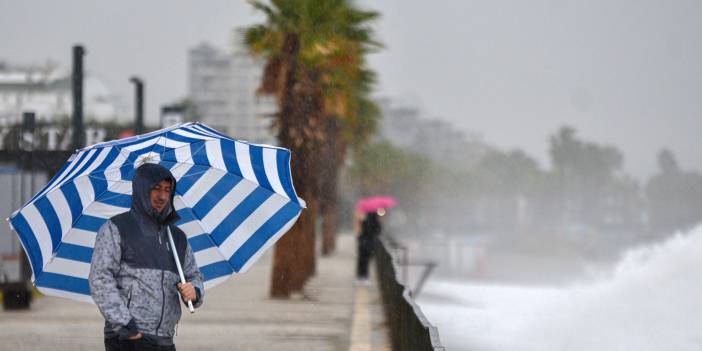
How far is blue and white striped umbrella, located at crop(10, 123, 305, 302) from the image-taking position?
297 inches

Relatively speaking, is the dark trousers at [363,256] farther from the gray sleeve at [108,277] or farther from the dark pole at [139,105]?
the gray sleeve at [108,277]

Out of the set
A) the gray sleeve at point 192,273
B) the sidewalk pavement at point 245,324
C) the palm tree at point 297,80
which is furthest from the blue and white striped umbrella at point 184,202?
the palm tree at point 297,80

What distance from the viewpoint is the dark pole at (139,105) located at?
28797mm

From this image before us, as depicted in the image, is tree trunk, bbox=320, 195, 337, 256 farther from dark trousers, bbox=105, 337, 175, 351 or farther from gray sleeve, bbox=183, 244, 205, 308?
dark trousers, bbox=105, 337, 175, 351

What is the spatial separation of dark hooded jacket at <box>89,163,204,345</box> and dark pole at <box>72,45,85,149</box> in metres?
16.4

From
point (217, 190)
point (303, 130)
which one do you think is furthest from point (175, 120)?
point (217, 190)

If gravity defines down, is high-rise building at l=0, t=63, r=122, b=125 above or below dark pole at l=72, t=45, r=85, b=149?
above

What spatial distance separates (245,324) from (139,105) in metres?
12.2

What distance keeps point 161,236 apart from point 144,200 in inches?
9.8

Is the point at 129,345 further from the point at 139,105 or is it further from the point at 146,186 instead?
the point at 139,105

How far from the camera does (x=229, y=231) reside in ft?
26.0

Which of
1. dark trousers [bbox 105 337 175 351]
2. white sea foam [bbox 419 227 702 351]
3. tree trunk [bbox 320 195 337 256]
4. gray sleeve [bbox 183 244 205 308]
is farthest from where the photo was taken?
tree trunk [bbox 320 195 337 256]

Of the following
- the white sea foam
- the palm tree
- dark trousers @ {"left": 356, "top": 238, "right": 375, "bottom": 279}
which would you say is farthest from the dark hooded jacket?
dark trousers @ {"left": 356, "top": 238, "right": 375, "bottom": 279}

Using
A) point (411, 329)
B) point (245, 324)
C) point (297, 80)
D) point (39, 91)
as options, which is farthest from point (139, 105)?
point (39, 91)
